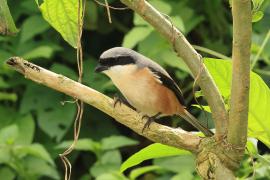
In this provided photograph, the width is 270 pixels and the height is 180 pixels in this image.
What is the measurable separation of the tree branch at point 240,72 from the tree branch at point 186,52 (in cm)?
4

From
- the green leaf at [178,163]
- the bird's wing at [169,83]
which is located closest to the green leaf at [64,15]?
the bird's wing at [169,83]

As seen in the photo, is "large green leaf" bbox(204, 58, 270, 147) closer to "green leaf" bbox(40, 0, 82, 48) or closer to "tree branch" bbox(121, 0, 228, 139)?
"tree branch" bbox(121, 0, 228, 139)

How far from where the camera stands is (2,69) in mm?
3414

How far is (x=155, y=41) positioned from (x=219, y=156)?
211 centimetres

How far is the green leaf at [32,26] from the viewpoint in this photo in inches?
133

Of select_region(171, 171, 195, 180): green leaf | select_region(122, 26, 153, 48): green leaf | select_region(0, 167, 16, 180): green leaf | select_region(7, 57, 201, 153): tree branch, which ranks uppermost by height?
select_region(7, 57, 201, 153): tree branch

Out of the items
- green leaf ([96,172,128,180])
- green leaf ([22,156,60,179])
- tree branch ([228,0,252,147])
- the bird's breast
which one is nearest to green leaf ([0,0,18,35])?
tree branch ([228,0,252,147])

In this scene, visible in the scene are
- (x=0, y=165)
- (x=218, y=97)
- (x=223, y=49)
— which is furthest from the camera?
(x=223, y=49)

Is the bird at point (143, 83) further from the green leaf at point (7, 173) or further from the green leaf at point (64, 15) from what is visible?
the green leaf at point (7, 173)

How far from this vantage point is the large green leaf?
1188 mm

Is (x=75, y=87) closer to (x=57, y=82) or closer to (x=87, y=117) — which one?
(x=57, y=82)

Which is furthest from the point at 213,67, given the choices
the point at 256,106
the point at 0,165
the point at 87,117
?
the point at 87,117

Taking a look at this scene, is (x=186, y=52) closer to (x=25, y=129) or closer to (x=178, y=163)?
(x=178, y=163)

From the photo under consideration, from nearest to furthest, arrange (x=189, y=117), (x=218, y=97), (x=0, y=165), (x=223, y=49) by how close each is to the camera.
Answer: (x=218, y=97) < (x=189, y=117) < (x=0, y=165) < (x=223, y=49)
